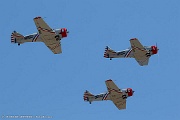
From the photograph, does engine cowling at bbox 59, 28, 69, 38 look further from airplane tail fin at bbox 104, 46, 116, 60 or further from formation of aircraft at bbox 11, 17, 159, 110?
airplane tail fin at bbox 104, 46, 116, 60

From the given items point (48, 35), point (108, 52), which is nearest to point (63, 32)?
point (48, 35)

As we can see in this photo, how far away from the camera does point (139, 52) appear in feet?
379

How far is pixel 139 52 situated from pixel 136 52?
599 mm

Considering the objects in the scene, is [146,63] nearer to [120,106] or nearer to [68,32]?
[120,106]

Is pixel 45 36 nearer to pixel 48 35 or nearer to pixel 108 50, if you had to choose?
pixel 48 35

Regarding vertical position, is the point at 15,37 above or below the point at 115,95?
above

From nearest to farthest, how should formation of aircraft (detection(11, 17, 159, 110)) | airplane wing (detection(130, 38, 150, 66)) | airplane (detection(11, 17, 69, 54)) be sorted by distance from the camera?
airplane (detection(11, 17, 69, 54)) < formation of aircraft (detection(11, 17, 159, 110)) < airplane wing (detection(130, 38, 150, 66))

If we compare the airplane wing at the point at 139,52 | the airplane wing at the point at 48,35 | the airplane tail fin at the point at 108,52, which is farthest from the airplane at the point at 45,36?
the airplane wing at the point at 139,52

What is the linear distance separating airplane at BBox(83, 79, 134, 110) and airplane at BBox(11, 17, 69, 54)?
13.3 metres

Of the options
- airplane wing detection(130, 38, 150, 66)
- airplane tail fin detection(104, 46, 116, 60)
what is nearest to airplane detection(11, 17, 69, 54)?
airplane tail fin detection(104, 46, 116, 60)

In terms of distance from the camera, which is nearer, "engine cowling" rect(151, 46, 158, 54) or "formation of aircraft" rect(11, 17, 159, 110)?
"formation of aircraft" rect(11, 17, 159, 110)

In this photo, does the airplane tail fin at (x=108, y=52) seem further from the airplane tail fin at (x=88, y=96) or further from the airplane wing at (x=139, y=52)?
the airplane tail fin at (x=88, y=96)

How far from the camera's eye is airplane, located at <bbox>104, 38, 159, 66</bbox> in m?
114

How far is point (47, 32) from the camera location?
10712cm
